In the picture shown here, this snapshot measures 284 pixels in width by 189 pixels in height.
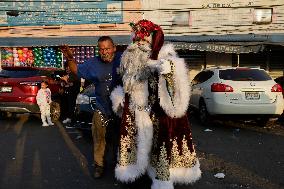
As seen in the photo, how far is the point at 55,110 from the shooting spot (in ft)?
39.7

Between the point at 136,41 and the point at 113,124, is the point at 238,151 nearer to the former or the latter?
the point at 113,124

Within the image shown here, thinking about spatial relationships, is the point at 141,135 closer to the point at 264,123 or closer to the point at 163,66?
the point at 163,66

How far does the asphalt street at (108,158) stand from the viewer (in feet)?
17.8

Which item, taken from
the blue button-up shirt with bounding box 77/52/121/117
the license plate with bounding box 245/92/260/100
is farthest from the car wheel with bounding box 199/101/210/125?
the blue button-up shirt with bounding box 77/52/121/117

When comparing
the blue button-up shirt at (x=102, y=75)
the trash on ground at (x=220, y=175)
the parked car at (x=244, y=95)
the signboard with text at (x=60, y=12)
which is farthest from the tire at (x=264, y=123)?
the signboard with text at (x=60, y=12)

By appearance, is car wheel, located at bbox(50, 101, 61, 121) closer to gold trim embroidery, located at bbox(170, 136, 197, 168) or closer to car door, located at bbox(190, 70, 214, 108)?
car door, located at bbox(190, 70, 214, 108)

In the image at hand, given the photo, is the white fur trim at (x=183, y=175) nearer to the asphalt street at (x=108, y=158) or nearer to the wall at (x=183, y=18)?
the asphalt street at (x=108, y=158)

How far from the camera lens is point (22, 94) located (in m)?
11.3

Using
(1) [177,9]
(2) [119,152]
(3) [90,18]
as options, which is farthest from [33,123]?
(1) [177,9]

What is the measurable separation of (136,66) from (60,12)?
17.7 metres

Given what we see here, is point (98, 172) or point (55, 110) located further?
point (55, 110)

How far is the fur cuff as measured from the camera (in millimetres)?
4866

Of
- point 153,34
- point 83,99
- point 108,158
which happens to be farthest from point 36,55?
point 153,34

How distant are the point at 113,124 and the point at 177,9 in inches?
670
